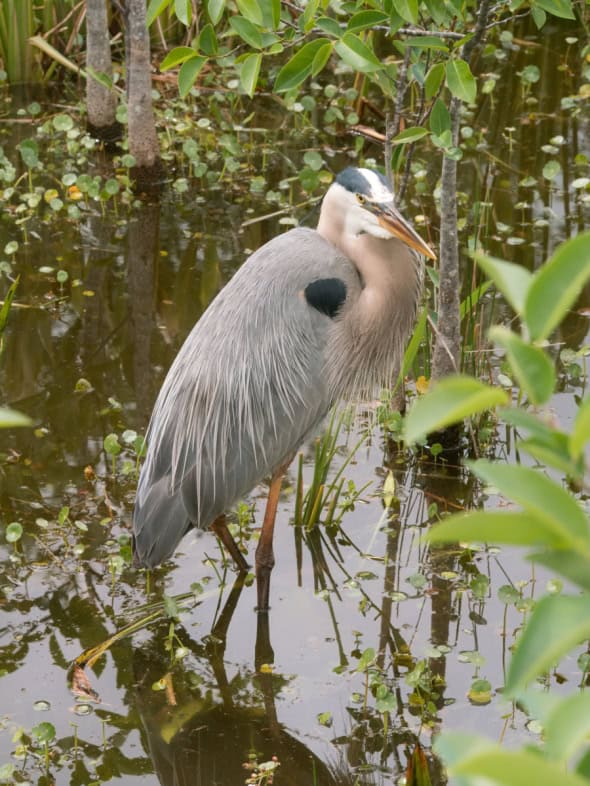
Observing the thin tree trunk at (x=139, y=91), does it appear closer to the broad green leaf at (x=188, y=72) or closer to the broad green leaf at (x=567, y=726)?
the broad green leaf at (x=188, y=72)

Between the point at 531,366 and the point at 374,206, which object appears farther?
the point at 374,206

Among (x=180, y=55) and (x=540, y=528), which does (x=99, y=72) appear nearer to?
(x=180, y=55)

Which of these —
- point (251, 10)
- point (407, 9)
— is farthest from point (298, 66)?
point (407, 9)

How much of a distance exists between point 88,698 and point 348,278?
1.61m

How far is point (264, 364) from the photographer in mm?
3836

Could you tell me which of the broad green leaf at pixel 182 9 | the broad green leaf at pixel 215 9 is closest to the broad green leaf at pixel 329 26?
the broad green leaf at pixel 215 9

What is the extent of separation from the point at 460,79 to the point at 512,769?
10.1 ft

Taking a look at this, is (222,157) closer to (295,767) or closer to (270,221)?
(270,221)

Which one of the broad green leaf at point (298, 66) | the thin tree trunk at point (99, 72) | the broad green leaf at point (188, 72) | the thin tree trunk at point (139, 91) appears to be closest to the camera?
the broad green leaf at point (298, 66)

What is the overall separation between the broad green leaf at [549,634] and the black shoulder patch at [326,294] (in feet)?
10.2

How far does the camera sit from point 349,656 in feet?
12.1

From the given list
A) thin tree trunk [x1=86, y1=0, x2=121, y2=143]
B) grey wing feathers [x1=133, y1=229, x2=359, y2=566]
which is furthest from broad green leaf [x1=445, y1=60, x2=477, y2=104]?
thin tree trunk [x1=86, y1=0, x2=121, y2=143]

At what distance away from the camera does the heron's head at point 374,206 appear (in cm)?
362

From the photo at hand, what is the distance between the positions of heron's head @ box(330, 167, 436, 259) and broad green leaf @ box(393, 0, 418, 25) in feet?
1.69
